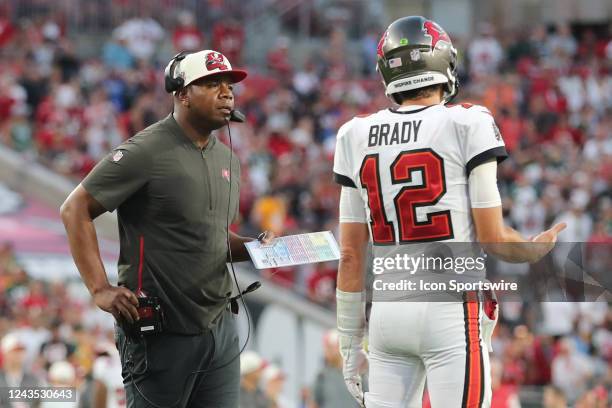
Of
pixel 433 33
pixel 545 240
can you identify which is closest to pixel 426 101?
pixel 433 33

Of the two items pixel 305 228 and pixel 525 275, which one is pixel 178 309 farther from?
pixel 305 228

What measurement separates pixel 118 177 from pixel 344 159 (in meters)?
0.96

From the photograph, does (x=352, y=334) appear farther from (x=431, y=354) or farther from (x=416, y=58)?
(x=416, y=58)

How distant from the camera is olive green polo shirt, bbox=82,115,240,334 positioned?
4945mm

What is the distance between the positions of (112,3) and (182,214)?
15574mm

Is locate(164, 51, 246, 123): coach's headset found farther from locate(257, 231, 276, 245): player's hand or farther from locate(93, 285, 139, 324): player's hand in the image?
locate(93, 285, 139, 324): player's hand

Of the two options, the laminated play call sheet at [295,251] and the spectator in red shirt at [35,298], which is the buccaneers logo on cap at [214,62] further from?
the spectator in red shirt at [35,298]

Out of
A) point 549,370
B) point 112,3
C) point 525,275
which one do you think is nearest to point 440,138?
point 525,275

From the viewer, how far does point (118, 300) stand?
15.6 feet

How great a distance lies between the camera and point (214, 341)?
510 cm

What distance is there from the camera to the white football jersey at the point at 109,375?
26.8ft

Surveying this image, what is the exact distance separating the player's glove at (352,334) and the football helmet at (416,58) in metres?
0.83

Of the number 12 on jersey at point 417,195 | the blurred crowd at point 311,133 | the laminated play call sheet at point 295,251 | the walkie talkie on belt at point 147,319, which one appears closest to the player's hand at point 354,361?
the laminated play call sheet at point 295,251

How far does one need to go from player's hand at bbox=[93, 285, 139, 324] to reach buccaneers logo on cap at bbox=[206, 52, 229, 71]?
1044 millimetres
